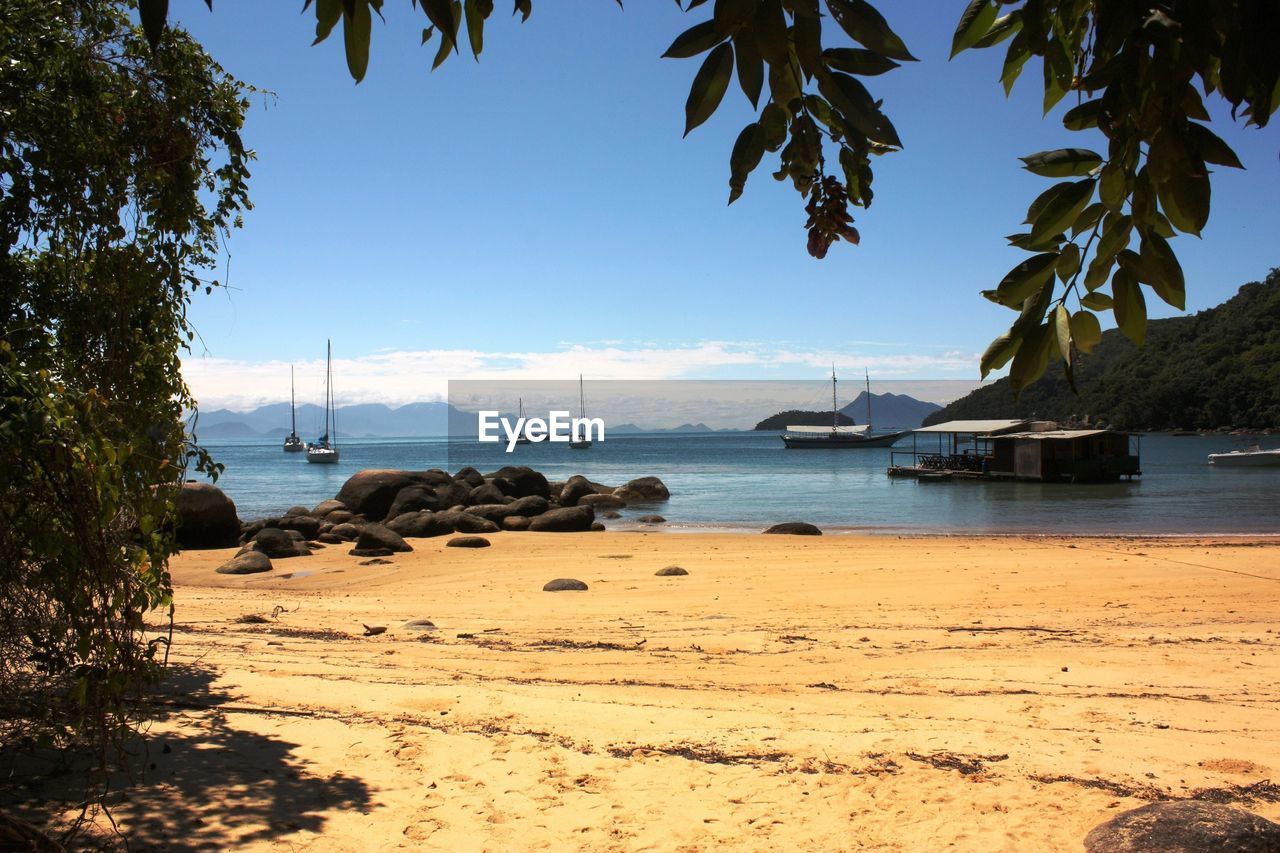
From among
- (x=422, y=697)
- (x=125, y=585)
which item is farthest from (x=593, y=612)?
(x=125, y=585)

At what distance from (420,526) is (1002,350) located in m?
22.6

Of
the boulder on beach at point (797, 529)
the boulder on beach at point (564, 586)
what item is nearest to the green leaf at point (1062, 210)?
the boulder on beach at point (564, 586)

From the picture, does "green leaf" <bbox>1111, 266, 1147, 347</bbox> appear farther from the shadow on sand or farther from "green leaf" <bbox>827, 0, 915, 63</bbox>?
the shadow on sand

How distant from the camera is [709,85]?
1.44 m

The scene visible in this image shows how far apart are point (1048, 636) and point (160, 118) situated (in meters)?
9.00

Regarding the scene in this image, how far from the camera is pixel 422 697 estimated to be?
20.3 feet

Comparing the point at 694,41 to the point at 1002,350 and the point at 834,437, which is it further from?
the point at 834,437

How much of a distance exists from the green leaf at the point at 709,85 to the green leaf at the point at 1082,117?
2.17 ft

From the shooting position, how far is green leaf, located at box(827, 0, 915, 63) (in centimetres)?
143

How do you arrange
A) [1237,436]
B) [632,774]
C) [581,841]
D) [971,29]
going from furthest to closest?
1. [1237,436]
2. [632,774]
3. [581,841]
4. [971,29]

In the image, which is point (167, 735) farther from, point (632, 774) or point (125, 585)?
point (632, 774)

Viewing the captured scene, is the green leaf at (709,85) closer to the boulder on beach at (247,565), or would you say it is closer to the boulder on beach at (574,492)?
the boulder on beach at (247,565)

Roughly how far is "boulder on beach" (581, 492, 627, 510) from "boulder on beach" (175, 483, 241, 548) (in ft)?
51.8

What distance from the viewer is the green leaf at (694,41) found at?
4.71 ft
